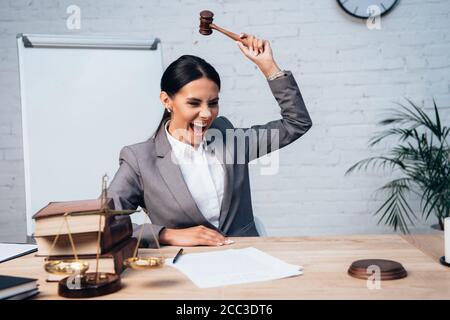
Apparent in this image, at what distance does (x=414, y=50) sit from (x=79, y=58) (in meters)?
1.78

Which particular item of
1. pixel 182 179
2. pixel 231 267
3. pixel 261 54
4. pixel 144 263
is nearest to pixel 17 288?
pixel 144 263

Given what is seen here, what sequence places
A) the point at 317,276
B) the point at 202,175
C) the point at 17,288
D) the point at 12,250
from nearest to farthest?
the point at 17,288, the point at 317,276, the point at 12,250, the point at 202,175

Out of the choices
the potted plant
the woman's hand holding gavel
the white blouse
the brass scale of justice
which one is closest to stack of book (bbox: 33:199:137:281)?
the brass scale of justice

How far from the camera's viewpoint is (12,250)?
4.11 ft

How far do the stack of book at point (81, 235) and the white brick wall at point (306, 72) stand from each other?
72.9 inches

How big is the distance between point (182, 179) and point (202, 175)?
138mm

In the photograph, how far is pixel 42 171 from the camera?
6.81ft

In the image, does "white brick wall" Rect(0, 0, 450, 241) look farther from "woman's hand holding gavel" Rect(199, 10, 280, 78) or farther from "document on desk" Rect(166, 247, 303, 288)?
"document on desk" Rect(166, 247, 303, 288)

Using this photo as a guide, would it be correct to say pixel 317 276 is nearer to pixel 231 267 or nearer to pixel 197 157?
pixel 231 267

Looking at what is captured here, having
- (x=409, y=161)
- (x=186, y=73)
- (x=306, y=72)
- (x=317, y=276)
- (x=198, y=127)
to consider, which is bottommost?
(x=317, y=276)

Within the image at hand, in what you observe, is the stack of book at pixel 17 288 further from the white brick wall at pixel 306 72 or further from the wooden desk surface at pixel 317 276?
the white brick wall at pixel 306 72

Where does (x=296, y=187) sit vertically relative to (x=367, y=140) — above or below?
below
